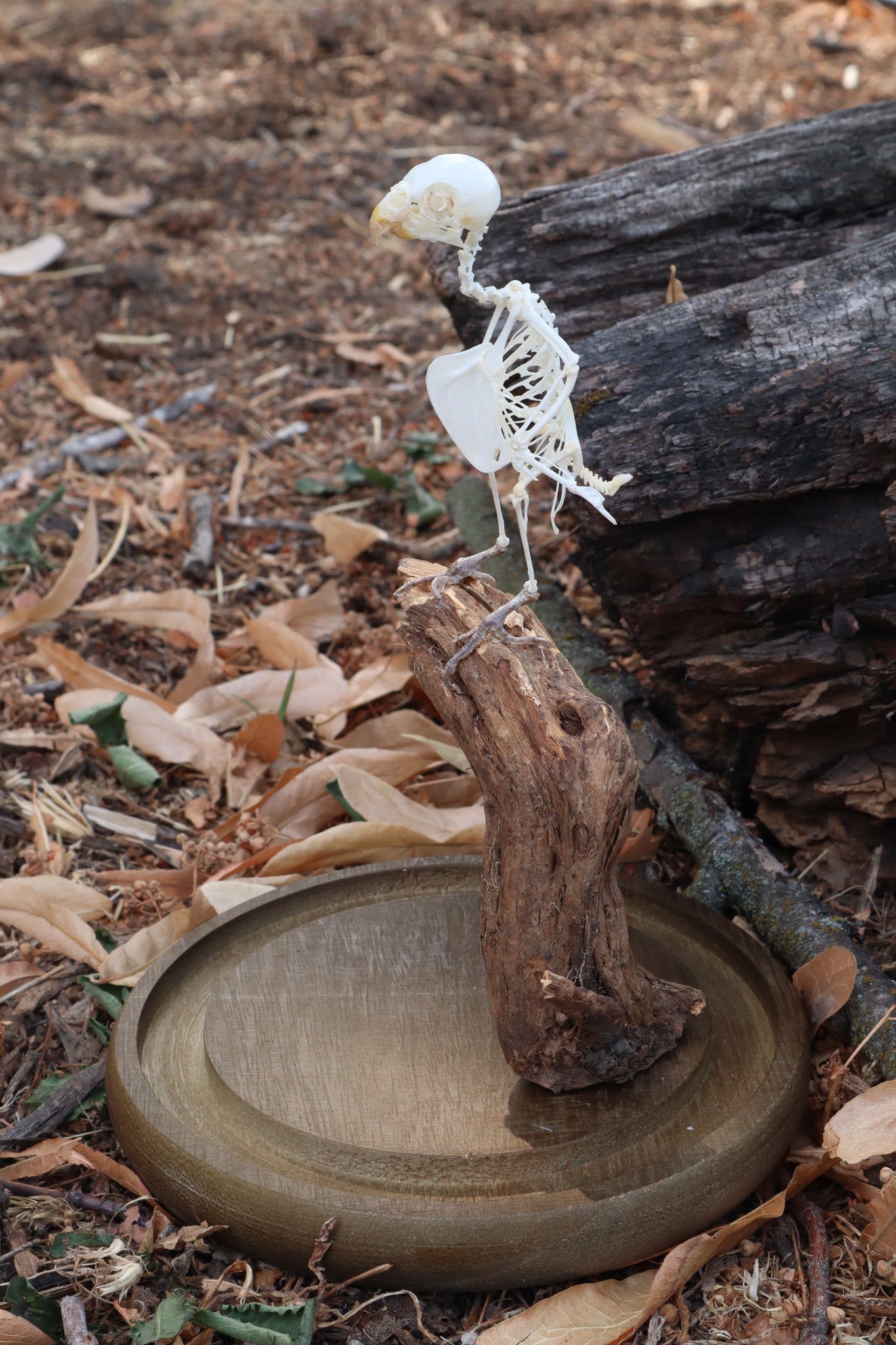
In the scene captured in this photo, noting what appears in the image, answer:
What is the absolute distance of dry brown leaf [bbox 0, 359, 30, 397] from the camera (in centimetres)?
369

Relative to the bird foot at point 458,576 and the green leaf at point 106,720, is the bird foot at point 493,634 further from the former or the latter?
the green leaf at point 106,720

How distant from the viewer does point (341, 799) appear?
7.11ft

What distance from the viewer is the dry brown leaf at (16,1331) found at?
143cm

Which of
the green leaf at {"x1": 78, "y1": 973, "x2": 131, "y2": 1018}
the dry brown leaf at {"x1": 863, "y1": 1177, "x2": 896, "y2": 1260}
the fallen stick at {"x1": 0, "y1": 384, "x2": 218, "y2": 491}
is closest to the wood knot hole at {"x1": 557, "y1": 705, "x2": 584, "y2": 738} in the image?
the dry brown leaf at {"x1": 863, "y1": 1177, "x2": 896, "y2": 1260}

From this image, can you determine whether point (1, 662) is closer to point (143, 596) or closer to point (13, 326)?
point (143, 596)

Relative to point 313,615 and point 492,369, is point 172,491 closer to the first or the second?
point 313,615

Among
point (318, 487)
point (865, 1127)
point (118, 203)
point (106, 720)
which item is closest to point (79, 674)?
point (106, 720)

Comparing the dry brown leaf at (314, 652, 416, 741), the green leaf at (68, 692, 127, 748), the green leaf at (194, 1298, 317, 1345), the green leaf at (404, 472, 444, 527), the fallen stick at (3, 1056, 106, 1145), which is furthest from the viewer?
the green leaf at (404, 472, 444, 527)

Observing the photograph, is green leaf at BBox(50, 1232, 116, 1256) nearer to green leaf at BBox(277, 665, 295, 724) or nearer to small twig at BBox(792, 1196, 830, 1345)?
small twig at BBox(792, 1196, 830, 1345)

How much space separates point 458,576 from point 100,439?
211 cm

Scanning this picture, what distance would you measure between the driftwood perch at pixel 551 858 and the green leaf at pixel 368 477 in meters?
1.56

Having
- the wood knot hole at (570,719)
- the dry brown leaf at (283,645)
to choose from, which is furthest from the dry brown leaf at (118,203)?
the wood knot hole at (570,719)

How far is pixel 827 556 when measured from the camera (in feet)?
6.33

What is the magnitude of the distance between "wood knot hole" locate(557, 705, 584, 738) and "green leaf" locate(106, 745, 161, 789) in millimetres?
1112
